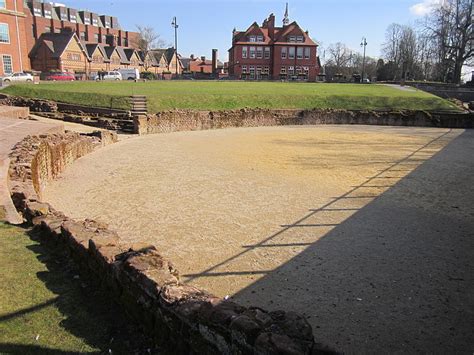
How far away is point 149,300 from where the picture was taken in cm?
452

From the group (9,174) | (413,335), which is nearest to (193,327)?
(413,335)

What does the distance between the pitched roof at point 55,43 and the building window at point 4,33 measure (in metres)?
19.0

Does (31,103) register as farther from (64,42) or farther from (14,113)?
(64,42)

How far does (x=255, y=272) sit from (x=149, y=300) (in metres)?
3.02

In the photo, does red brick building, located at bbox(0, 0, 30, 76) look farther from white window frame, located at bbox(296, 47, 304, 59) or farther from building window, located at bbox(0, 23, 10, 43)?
white window frame, located at bbox(296, 47, 304, 59)

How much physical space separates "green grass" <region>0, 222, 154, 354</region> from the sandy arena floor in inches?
80.7

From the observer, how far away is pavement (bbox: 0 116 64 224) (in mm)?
7891

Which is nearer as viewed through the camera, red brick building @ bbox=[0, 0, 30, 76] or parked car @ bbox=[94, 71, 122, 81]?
red brick building @ bbox=[0, 0, 30, 76]

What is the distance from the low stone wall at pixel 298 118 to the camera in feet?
96.3

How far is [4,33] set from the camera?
55.8m

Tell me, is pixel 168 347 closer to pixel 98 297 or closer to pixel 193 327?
pixel 193 327

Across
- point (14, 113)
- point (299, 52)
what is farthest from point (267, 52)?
point (14, 113)

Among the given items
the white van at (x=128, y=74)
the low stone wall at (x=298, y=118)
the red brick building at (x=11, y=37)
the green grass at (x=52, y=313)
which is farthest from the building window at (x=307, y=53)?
the green grass at (x=52, y=313)

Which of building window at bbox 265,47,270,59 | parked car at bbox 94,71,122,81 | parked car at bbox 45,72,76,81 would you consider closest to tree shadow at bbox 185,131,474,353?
parked car at bbox 45,72,76,81
